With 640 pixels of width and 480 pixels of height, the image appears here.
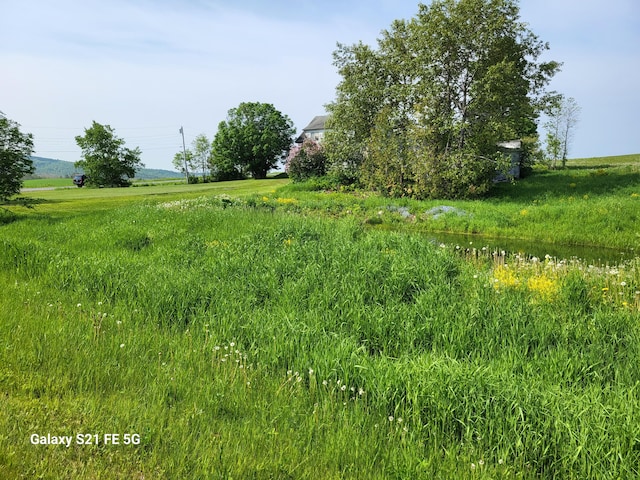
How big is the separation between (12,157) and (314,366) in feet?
54.4

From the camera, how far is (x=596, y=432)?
3443 mm

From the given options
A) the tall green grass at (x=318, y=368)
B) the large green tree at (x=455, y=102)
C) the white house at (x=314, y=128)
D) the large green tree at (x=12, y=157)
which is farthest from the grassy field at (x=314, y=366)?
the white house at (x=314, y=128)

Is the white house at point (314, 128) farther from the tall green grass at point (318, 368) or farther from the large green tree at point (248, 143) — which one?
the tall green grass at point (318, 368)

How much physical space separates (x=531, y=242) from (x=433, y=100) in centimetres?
1267

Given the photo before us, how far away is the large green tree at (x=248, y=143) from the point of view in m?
67.4

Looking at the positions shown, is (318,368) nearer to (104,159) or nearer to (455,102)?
(455,102)

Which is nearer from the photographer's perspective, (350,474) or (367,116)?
(350,474)

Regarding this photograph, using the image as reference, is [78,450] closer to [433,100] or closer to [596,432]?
[596,432]

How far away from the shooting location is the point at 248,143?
68.4m

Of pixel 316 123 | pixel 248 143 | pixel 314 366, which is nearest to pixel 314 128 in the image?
pixel 316 123

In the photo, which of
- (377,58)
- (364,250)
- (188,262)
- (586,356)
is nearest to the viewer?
(586,356)

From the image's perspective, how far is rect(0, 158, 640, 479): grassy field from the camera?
313cm

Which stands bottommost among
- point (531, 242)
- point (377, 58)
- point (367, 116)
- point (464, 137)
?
point (531, 242)

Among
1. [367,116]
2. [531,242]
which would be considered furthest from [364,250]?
[367,116]
